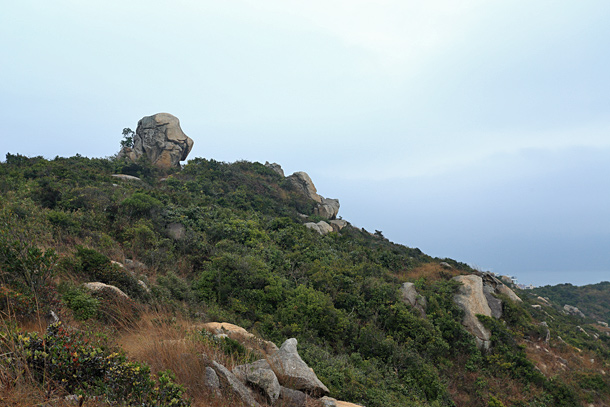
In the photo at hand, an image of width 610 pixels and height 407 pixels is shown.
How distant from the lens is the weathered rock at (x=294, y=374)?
5336 mm

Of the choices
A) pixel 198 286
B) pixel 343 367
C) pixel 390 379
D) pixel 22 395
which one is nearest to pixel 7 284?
pixel 22 395

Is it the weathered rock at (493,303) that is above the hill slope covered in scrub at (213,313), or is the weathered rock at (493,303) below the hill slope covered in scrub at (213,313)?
above

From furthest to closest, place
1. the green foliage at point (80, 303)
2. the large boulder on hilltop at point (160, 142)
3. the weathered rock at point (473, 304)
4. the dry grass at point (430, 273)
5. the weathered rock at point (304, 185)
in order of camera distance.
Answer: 1. the weathered rock at point (304, 185)
2. the large boulder on hilltop at point (160, 142)
3. the dry grass at point (430, 273)
4. the weathered rock at point (473, 304)
5. the green foliage at point (80, 303)

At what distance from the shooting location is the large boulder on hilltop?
3309 cm

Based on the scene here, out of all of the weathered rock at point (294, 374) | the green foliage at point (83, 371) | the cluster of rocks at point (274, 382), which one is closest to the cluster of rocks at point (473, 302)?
the weathered rock at point (294, 374)

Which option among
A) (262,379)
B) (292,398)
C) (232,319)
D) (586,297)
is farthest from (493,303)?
(586,297)

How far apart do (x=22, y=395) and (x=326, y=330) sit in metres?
8.35

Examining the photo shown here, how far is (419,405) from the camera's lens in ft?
25.3

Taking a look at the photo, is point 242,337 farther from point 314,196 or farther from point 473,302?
point 314,196

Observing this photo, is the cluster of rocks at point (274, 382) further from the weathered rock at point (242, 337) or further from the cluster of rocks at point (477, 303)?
the cluster of rocks at point (477, 303)

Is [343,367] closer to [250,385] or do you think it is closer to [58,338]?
[250,385]

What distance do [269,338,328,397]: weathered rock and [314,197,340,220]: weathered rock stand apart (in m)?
27.5

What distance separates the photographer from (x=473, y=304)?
14.0 m

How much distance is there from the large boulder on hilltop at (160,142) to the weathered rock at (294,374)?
101 feet
